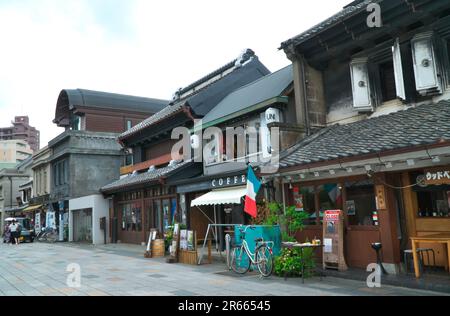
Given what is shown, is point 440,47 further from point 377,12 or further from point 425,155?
point 425,155

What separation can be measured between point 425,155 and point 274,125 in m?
5.57

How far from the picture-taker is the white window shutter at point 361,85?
12.8m

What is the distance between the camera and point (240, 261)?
12305mm

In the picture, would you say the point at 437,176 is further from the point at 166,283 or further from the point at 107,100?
the point at 107,100

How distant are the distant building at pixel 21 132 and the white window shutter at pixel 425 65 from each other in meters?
129

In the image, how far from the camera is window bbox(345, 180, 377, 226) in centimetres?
1114

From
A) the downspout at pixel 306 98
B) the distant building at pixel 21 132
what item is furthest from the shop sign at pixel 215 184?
the distant building at pixel 21 132

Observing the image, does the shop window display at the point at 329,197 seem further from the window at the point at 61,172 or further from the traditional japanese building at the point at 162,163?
the window at the point at 61,172

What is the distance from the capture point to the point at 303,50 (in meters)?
14.4

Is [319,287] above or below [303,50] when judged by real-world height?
below

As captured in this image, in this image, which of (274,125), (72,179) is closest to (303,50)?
(274,125)

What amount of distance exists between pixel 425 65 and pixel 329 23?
3.30m

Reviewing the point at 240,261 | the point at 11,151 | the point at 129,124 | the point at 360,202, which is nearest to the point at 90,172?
the point at 129,124

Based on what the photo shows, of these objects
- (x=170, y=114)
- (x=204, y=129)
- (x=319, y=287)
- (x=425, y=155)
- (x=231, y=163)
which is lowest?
(x=319, y=287)
